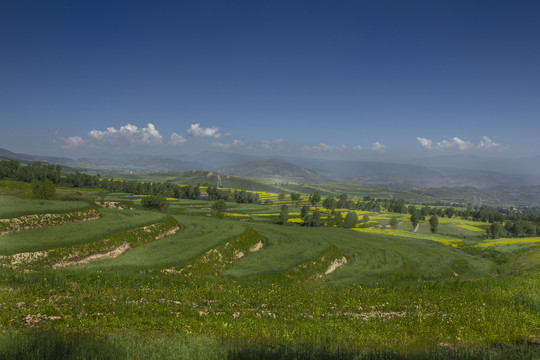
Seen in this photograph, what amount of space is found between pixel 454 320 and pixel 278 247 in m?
28.0

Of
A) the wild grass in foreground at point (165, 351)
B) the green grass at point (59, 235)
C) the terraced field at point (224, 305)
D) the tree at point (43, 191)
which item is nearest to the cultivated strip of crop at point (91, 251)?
the terraced field at point (224, 305)

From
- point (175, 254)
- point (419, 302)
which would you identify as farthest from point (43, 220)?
point (419, 302)

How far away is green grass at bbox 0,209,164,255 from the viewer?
23406 millimetres

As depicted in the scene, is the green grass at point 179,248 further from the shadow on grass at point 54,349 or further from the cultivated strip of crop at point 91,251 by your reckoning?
the shadow on grass at point 54,349

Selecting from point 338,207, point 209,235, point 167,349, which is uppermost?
point 167,349

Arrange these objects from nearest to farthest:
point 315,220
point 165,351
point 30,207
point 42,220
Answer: point 165,351 < point 42,220 < point 30,207 < point 315,220

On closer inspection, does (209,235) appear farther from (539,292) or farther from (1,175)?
(1,175)

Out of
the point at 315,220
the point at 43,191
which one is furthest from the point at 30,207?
the point at 315,220

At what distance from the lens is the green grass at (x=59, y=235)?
23406 mm

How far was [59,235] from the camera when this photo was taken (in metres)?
28.2

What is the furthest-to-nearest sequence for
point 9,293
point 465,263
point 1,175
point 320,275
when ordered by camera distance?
point 1,175
point 465,263
point 320,275
point 9,293

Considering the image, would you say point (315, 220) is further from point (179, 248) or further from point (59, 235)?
point (59, 235)

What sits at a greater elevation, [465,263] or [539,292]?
[539,292]

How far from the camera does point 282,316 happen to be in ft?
43.2
